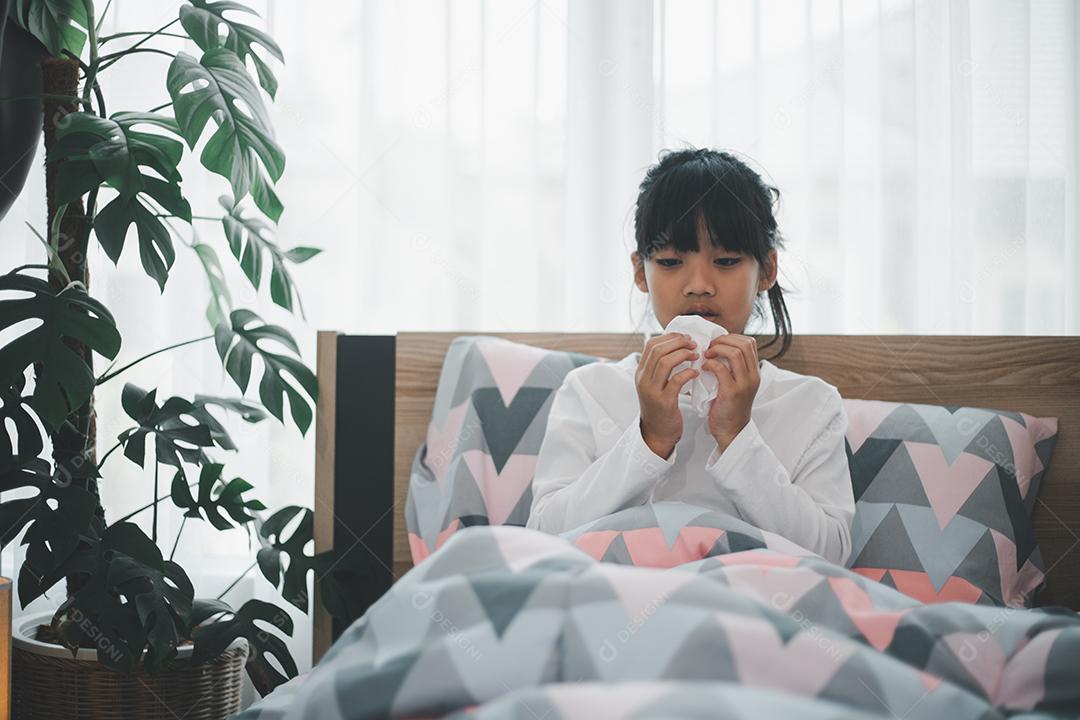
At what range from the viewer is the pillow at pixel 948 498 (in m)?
1.35

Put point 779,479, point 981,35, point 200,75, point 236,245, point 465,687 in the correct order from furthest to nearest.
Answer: point 981,35, point 236,245, point 200,75, point 779,479, point 465,687

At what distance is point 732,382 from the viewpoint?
126 cm

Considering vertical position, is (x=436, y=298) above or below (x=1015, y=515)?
above

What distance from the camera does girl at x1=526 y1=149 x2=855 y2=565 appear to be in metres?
1.24

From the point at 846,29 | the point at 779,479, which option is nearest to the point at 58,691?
the point at 779,479

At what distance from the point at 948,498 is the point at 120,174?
1276 millimetres

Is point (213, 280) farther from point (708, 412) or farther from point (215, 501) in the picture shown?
point (708, 412)

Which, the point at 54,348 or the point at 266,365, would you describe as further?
the point at 266,365

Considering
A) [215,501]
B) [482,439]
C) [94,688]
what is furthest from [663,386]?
[94,688]

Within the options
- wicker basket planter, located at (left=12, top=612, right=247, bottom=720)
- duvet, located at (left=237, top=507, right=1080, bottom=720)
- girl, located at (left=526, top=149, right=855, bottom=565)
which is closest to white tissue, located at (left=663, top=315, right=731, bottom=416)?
girl, located at (left=526, top=149, right=855, bottom=565)

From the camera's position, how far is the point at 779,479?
4.07 feet

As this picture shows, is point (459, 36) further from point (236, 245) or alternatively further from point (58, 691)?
point (58, 691)

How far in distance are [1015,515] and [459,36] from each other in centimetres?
132

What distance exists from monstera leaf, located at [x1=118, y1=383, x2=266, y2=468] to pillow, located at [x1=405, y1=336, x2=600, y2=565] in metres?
0.33
